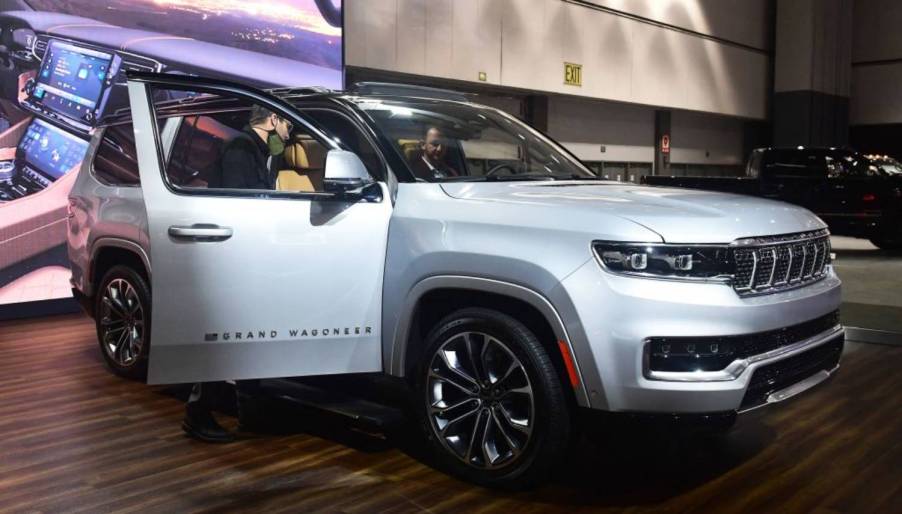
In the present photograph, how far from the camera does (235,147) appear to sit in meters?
3.76

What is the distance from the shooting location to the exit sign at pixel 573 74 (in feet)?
43.4

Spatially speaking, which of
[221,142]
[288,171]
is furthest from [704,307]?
[221,142]

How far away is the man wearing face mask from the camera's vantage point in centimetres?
373

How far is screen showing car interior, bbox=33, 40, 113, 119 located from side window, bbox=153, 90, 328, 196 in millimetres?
3151

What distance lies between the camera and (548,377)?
2.89 metres

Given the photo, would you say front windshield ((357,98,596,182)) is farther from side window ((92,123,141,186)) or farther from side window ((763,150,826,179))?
side window ((763,150,826,179))

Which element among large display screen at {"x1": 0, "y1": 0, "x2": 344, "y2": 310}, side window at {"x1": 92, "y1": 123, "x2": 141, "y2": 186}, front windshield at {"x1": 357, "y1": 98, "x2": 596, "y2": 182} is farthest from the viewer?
large display screen at {"x1": 0, "y1": 0, "x2": 344, "y2": 310}

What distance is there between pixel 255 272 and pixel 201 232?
261 millimetres

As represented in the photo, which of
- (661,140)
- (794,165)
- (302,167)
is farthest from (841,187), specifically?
(302,167)

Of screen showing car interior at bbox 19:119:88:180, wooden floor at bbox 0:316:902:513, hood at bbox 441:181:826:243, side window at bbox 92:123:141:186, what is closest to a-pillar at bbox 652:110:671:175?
screen showing car interior at bbox 19:119:88:180

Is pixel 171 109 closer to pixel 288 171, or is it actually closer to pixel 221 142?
pixel 221 142

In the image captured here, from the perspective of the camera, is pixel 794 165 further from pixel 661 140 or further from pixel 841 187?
pixel 661 140

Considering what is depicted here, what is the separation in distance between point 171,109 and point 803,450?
3.54 meters

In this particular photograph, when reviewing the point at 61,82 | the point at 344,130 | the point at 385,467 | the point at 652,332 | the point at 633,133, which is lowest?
the point at 385,467
